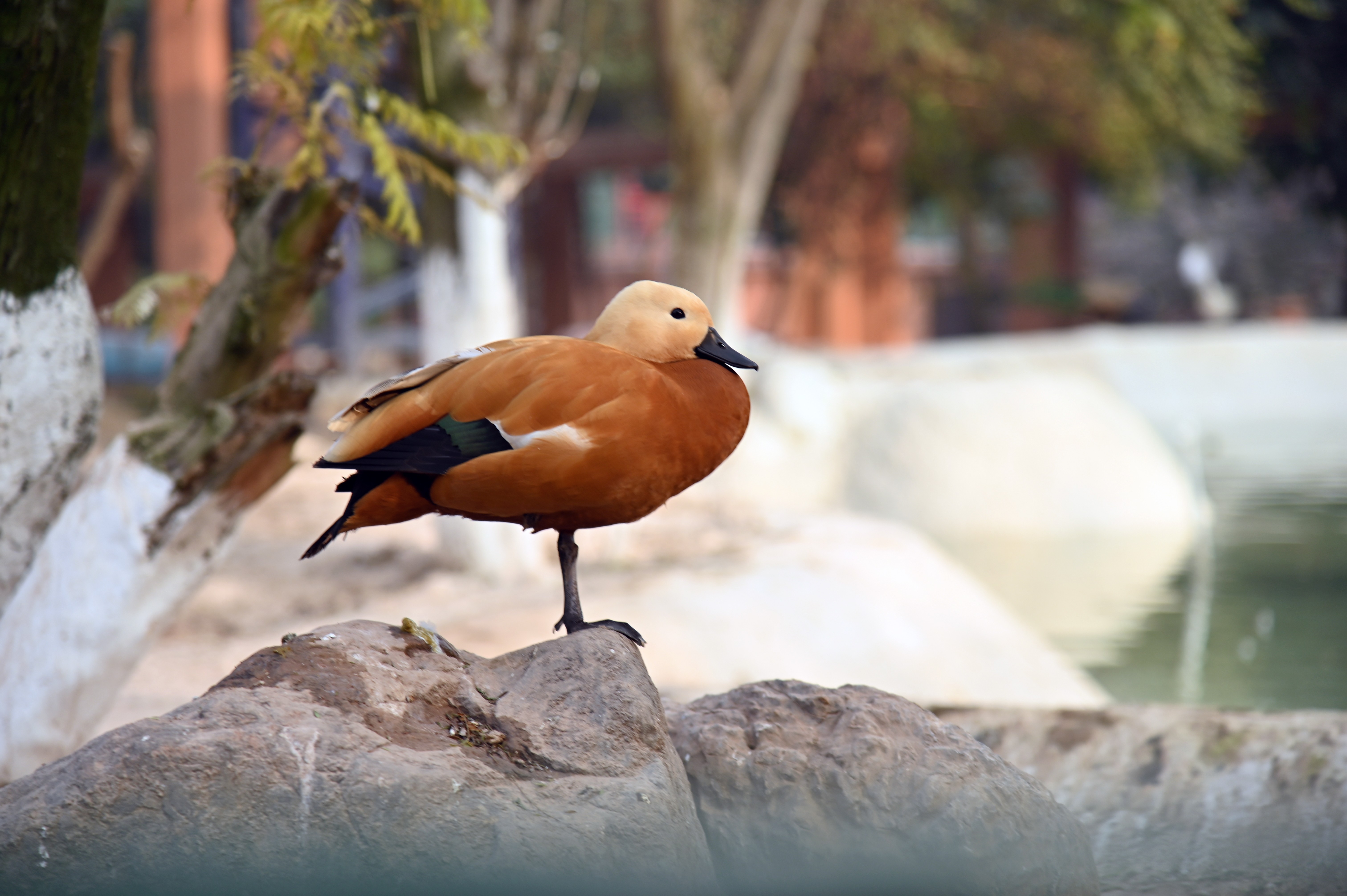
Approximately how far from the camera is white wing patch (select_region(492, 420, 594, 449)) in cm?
189

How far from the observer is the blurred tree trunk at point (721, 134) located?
23.8 feet

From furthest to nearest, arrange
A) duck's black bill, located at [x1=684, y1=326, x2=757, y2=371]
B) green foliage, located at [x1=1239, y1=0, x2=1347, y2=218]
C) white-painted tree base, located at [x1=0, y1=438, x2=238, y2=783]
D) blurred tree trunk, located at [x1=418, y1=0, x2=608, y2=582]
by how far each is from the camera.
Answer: green foliage, located at [x1=1239, y1=0, x2=1347, y2=218] < blurred tree trunk, located at [x1=418, y1=0, x2=608, y2=582] < white-painted tree base, located at [x1=0, y1=438, x2=238, y2=783] < duck's black bill, located at [x1=684, y1=326, x2=757, y2=371]

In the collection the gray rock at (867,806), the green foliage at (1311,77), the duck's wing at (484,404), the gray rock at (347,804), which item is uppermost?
the green foliage at (1311,77)

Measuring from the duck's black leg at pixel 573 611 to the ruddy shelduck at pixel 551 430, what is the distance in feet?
0.34

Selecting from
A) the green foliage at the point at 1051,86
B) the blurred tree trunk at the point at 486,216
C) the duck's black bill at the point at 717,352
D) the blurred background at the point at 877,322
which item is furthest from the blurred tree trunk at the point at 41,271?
the green foliage at the point at 1051,86

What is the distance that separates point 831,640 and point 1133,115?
8359 mm

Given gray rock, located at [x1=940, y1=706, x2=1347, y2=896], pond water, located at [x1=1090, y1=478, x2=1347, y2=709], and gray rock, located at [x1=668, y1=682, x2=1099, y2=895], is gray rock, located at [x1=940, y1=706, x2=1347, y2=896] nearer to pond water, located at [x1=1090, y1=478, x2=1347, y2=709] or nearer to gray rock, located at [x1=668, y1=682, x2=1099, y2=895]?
gray rock, located at [x1=668, y1=682, x2=1099, y2=895]

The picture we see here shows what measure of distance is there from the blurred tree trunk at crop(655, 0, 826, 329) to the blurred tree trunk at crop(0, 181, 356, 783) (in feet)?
13.4

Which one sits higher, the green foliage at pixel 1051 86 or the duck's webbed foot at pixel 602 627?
the green foliage at pixel 1051 86

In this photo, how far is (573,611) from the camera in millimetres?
2268

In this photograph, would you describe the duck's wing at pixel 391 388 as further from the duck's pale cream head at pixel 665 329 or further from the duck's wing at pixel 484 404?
the duck's pale cream head at pixel 665 329

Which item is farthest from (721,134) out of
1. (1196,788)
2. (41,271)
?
(1196,788)

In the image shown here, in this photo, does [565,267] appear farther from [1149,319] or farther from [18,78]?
[18,78]

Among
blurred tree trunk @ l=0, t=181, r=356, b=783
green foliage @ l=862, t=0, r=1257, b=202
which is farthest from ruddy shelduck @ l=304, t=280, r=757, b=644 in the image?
green foliage @ l=862, t=0, r=1257, b=202
